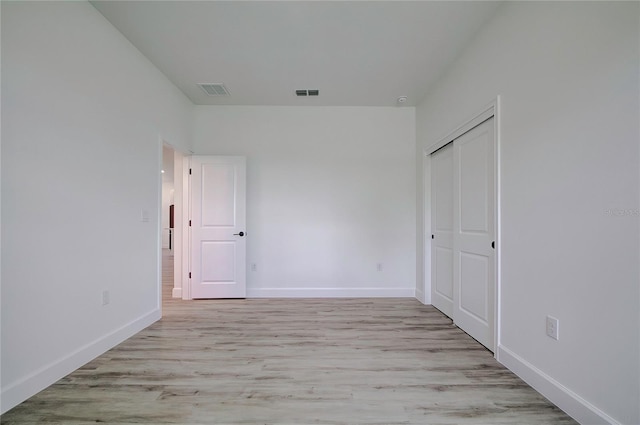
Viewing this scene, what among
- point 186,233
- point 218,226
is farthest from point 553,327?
point 186,233

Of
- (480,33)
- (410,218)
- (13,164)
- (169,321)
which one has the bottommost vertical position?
(169,321)

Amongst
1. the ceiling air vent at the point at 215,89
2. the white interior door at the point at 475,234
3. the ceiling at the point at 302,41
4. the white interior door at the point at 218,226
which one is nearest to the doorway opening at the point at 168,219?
the white interior door at the point at 218,226

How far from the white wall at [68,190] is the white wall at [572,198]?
3231 mm

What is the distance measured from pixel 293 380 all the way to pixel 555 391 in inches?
63.8

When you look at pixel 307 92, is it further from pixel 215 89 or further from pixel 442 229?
pixel 442 229

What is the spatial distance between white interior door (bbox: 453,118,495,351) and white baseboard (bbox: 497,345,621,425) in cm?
28

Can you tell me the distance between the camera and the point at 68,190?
193 centimetres

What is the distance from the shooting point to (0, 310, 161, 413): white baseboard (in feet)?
5.13

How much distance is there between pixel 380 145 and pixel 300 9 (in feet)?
7.27

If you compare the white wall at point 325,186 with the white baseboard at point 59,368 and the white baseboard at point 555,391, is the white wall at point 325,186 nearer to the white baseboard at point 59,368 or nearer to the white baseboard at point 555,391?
the white baseboard at point 59,368

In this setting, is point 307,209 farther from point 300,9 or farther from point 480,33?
point 480,33

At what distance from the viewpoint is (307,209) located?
3969 mm

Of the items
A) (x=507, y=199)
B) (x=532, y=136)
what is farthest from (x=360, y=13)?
(x=507, y=199)

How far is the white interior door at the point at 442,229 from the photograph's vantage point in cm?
308
